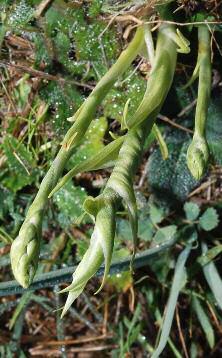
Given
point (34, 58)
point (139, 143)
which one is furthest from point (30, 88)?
point (139, 143)

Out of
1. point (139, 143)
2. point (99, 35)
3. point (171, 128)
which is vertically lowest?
point (171, 128)

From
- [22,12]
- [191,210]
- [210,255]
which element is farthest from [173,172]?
[22,12]

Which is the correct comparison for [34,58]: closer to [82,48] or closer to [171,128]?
[82,48]

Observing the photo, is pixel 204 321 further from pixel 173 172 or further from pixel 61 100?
pixel 61 100

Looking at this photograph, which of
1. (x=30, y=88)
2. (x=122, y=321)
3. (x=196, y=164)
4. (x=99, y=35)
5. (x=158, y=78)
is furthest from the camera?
(x=122, y=321)

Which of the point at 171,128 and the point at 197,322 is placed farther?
the point at 197,322

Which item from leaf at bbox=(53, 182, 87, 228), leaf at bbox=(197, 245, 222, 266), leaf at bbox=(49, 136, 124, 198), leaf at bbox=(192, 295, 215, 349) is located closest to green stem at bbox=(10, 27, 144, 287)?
leaf at bbox=(49, 136, 124, 198)
